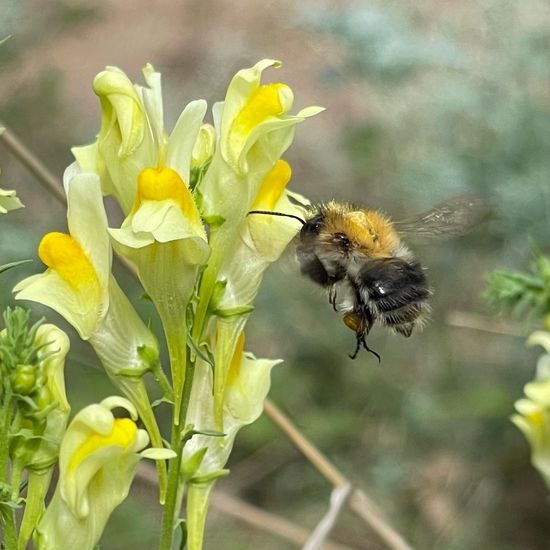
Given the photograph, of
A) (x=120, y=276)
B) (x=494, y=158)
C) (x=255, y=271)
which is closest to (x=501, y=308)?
(x=255, y=271)

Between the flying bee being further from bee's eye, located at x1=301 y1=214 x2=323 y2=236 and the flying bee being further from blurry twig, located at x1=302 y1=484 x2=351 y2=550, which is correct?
blurry twig, located at x1=302 y1=484 x2=351 y2=550

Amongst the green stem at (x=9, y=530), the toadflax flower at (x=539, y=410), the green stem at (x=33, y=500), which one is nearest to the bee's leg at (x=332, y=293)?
the toadflax flower at (x=539, y=410)

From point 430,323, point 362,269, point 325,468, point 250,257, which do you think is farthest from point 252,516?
point 250,257

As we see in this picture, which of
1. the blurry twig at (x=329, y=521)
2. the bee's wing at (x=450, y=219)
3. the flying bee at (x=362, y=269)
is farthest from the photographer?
the blurry twig at (x=329, y=521)

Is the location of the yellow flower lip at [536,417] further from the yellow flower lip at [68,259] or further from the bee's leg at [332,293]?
the yellow flower lip at [68,259]

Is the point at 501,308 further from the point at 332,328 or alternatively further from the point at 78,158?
the point at 332,328

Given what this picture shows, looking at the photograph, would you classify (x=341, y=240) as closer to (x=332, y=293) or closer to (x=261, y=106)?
(x=332, y=293)
